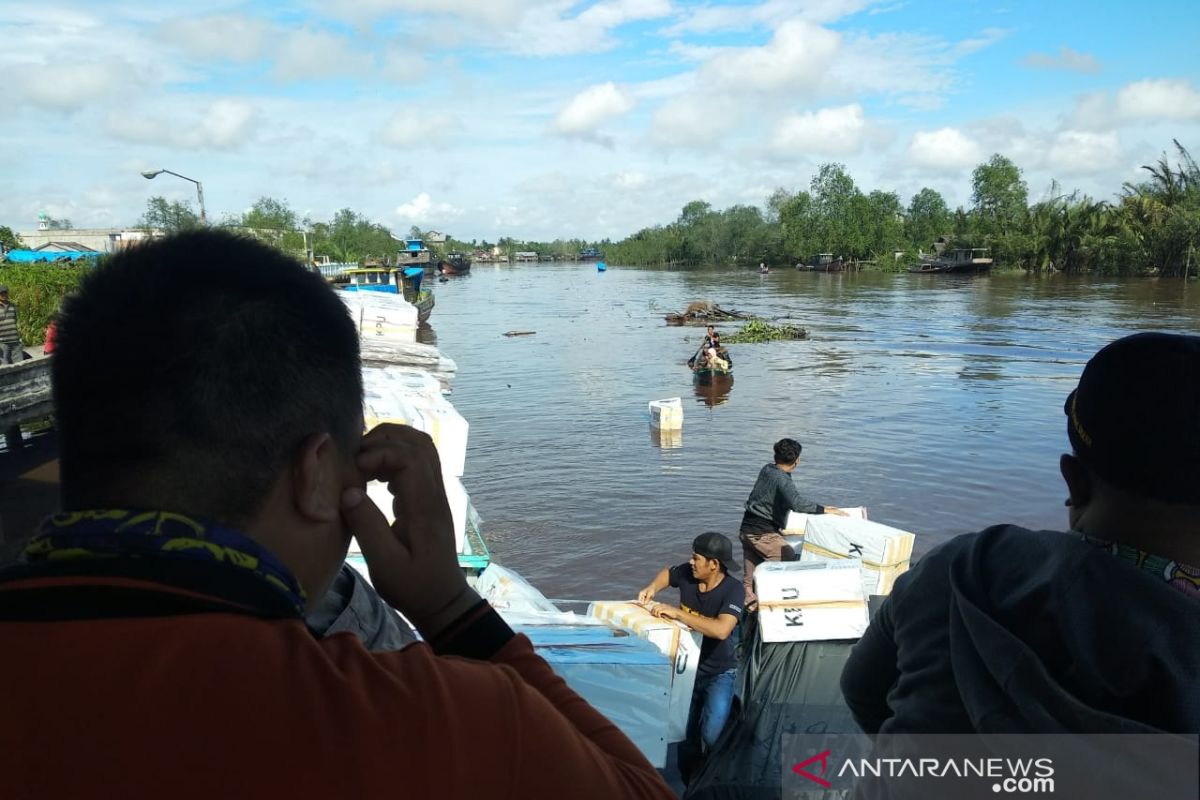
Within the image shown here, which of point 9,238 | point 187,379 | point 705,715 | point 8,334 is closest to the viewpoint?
point 187,379

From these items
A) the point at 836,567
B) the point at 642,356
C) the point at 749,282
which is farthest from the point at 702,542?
the point at 749,282

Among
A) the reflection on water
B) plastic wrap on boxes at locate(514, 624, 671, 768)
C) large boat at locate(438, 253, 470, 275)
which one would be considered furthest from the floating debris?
large boat at locate(438, 253, 470, 275)

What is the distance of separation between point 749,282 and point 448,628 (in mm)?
68220

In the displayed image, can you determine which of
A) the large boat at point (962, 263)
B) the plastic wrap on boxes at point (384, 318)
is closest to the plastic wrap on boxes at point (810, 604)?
the plastic wrap on boxes at point (384, 318)

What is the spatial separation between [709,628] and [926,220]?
103327mm

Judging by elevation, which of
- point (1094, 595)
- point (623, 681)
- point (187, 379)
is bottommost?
point (623, 681)

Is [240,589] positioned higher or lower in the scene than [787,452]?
higher

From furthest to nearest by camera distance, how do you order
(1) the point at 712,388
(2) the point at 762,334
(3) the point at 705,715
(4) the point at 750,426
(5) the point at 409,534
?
(2) the point at 762,334
(1) the point at 712,388
(4) the point at 750,426
(3) the point at 705,715
(5) the point at 409,534

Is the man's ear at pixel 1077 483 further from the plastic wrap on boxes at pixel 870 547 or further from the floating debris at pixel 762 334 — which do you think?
the floating debris at pixel 762 334

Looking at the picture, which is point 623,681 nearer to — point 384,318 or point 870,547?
point 870,547

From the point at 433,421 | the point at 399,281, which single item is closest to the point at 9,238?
the point at 399,281

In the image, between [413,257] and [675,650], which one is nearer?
[675,650]

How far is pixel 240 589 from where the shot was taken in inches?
31.7

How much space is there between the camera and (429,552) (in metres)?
1.03
